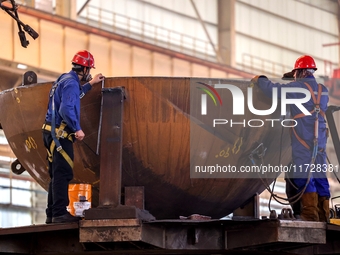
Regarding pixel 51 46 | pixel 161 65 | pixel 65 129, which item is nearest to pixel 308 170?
pixel 65 129

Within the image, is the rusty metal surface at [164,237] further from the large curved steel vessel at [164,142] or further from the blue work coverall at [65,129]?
the large curved steel vessel at [164,142]

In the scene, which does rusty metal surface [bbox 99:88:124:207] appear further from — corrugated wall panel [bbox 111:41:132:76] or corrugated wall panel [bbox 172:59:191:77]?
corrugated wall panel [bbox 172:59:191:77]

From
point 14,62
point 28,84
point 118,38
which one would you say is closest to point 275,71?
point 118,38

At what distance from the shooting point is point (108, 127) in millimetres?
6633

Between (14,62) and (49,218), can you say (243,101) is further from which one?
(14,62)

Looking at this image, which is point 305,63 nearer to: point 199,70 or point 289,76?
point 289,76

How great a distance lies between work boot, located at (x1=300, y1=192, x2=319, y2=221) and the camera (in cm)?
725

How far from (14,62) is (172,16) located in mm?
8862

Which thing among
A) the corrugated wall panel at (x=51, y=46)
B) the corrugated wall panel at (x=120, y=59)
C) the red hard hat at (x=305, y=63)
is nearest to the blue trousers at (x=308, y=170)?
the red hard hat at (x=305, y=63)

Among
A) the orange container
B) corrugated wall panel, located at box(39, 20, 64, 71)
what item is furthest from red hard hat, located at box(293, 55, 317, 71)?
corrugated wall panel, located at box(39, 20, 64, 71)

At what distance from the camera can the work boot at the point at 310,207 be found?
7.25 metres

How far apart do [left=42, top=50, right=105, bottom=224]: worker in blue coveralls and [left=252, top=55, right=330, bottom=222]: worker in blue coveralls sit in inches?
63.3

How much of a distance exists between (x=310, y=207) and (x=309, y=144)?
22.3 inches

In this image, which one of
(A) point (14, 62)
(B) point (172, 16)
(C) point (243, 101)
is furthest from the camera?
(B) point (172, 16)
